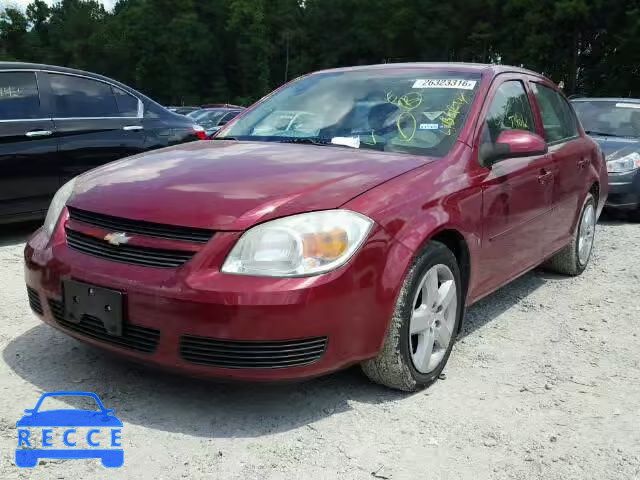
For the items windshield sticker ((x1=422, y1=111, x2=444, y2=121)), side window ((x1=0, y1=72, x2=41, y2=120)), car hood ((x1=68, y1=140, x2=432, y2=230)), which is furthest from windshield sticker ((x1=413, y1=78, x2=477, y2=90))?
side window ((x1=0, y1=72, x2=41, y2=120))

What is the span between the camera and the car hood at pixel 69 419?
2570 millimetres

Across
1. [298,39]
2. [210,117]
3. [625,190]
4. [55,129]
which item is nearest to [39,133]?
[55,129]

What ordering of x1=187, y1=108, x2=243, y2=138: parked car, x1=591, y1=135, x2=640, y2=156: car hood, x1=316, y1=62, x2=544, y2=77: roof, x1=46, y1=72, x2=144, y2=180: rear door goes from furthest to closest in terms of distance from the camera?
x1=187, y1=108, x2=243, y2=138: parked car < x1=591, y1=135, x2=640, y2=156: car hood < x1=46, y1=72, x2=144, y2=180: rear door < x1=316, y1=62, x2=544, y2=77: roof

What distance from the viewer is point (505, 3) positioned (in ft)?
148

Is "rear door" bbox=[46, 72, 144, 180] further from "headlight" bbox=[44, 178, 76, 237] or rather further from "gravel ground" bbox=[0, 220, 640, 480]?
"headlight" bbox=[44, 178, 76, 237]

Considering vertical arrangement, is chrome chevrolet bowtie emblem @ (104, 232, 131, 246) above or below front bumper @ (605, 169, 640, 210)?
above

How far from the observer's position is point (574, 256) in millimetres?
5152

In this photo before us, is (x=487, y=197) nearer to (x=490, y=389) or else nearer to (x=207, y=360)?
(x=490, y=389)

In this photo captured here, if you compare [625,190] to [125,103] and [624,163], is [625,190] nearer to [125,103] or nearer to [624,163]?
[624,163]

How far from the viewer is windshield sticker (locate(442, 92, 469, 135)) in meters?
3.37

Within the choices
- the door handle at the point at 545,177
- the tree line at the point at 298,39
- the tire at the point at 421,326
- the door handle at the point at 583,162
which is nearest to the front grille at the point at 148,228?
the tire at the point at 421,326

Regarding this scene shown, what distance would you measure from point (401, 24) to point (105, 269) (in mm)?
54957

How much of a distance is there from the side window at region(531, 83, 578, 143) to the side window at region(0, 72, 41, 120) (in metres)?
4.07

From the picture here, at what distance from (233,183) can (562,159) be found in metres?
2.63
